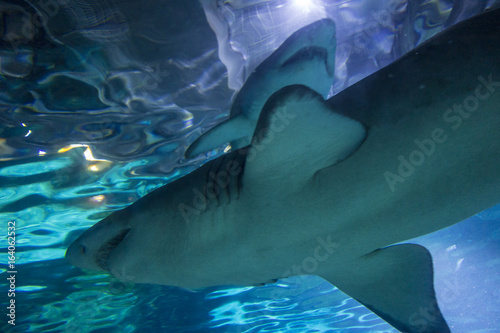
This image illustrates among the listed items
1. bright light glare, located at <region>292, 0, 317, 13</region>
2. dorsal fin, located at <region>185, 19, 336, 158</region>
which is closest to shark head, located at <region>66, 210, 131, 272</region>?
dorsal fin, located at <region>185, 19, 336, 158</region>

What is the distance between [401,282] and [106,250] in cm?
226

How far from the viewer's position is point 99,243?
2109 mm

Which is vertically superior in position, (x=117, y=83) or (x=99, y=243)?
(x=117, y=83)

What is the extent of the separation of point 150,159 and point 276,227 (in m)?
5.35

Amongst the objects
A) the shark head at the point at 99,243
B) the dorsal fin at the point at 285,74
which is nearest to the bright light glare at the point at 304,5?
the dorsal fin at the point at 285,74

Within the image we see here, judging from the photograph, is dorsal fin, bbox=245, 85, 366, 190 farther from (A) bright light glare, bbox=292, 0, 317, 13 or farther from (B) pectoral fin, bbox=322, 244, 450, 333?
(A) bright light glare, bbox=292, 0, 317, 13

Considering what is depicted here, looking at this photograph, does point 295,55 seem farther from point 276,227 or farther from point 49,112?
point 49,112

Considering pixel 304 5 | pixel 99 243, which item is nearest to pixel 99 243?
pixel 99 243

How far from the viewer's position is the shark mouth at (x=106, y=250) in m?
2.15

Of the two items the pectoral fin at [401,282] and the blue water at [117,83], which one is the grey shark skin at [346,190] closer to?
the pectoral fin at [401,282]

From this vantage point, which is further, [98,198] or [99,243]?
[98,198]

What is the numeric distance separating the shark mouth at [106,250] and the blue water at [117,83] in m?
2.96

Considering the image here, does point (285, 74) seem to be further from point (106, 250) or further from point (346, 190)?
point (106, 250)

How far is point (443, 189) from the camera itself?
5.83ft
